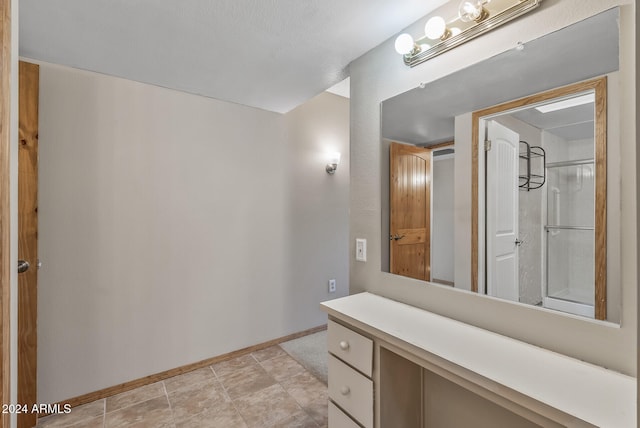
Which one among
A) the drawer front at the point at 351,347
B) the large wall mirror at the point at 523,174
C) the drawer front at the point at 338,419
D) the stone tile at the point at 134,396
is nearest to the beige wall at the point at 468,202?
the large wall mirror at the point at 523,174

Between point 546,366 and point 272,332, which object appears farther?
point 272,332

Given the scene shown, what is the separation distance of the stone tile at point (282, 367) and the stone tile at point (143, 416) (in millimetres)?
721

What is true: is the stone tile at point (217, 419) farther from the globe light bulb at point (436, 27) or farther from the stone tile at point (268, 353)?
the globe light bulb at point (436, 27)

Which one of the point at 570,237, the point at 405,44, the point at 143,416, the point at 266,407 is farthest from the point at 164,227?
the point at 570,237

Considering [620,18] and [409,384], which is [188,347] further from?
[620,18]

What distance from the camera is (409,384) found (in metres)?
1.31

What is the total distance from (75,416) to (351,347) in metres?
1.84

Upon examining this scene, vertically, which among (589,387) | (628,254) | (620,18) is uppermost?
(620,18)

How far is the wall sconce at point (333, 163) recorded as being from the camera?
10.0 feet

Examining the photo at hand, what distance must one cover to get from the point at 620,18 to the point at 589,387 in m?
1.07

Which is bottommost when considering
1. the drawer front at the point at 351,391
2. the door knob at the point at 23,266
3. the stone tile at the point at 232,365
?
the stone tile at the point at 232,365

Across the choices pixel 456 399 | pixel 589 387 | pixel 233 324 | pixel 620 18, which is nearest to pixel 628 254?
pixel 589 387

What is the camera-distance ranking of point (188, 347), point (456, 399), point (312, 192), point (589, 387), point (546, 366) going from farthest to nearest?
point (312, 192), point (188, 347), point (456, 399), point (546, 366), point (589, 387)

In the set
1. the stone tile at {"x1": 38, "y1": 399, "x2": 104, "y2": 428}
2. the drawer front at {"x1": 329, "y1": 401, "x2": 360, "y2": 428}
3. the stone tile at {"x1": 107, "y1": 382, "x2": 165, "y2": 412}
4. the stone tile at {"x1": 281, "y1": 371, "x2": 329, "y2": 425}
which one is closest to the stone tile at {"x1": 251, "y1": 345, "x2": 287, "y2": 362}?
the stone tile at {"x1": 281, "y1": 371, "x2": 329, "y2": 425}
